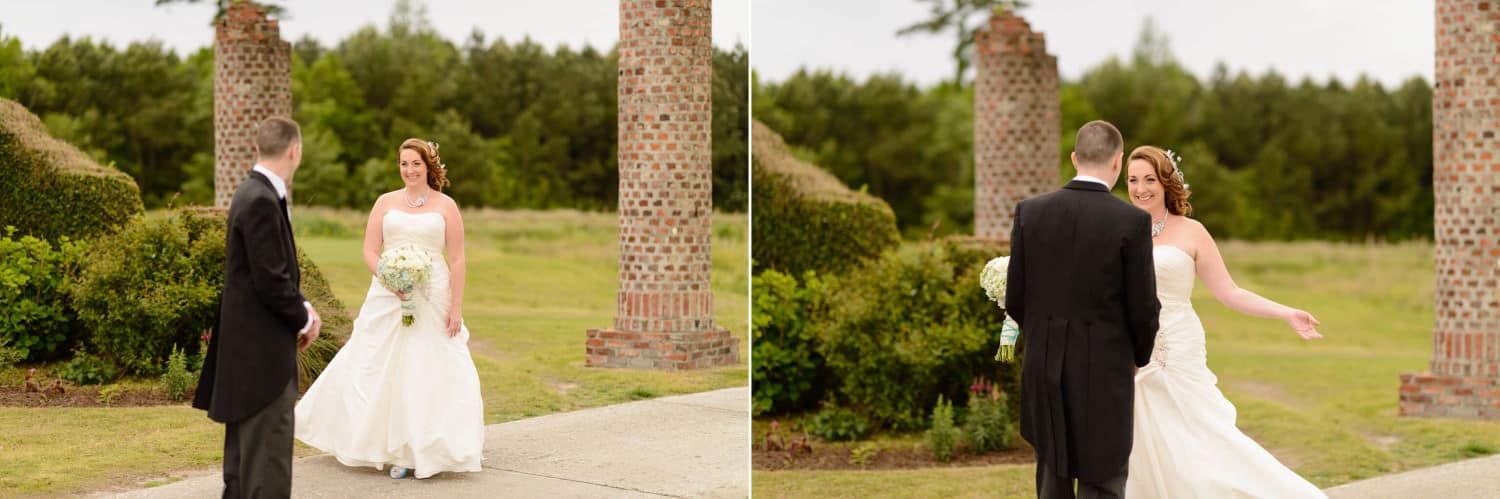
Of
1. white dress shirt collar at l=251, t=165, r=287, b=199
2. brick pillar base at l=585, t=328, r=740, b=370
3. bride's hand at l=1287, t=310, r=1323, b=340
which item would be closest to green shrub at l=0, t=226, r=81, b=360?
brick pillar base at l=585, t=328, r=740, b=370

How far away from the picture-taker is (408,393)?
22.1 ft

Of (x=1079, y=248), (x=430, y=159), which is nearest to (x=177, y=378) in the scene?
(x=430, y=159)

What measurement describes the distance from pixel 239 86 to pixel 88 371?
4400mm

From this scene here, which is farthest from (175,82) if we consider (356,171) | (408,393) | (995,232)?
(408,393)

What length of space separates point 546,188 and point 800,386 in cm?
2077

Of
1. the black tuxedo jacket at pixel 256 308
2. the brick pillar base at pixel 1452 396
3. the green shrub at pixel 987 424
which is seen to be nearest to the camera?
the black tuxedo jacket at pixel 256 308

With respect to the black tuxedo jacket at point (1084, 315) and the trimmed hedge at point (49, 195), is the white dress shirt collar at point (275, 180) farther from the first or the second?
the trimmed hedge at point (49, 195)

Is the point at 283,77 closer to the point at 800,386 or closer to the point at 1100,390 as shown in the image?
the point at 800,386

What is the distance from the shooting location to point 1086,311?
4727 mm

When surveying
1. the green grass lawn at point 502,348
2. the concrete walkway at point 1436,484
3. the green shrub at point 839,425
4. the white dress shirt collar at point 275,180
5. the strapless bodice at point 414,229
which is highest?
the white dress shirt collar at point 275,180

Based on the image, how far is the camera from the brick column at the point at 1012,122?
51.4ft

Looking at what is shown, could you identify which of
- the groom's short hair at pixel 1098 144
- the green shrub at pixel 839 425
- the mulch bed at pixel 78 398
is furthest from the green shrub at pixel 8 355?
the groom's short hair at pixel 1098 144

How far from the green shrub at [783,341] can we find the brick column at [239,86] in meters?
5.96

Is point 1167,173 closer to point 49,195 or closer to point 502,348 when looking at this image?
point 49,195
